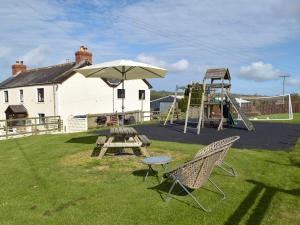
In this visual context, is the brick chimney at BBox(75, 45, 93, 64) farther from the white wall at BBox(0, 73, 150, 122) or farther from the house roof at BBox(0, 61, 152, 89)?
the white wall at BBox(0, 73, 150, 122)

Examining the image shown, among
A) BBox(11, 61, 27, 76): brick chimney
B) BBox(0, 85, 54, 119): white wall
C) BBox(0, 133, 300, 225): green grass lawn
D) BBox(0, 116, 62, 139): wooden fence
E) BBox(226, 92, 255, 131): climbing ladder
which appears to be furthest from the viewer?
BBox(11, 61, 27, 76): brick chimney

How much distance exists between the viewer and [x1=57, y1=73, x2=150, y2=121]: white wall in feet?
88.1

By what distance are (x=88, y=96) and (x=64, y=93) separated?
9.59ft

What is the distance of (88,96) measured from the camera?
95.7 feet

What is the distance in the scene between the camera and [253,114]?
31875mm

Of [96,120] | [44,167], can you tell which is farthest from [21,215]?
[96,120]

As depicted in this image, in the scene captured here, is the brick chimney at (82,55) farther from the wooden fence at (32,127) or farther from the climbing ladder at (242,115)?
the climbing ladder at (242,115)

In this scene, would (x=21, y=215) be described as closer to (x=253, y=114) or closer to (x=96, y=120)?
(x=96, y=120)

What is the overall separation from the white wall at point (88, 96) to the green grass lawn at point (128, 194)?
18.4m

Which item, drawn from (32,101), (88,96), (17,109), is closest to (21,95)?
(17,109)

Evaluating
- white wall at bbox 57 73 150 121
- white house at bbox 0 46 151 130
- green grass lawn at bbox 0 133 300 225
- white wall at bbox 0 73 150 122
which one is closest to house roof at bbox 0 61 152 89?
white house at bbox 0 46 151 130

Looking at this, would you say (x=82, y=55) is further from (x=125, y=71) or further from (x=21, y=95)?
(x=125, y=71)

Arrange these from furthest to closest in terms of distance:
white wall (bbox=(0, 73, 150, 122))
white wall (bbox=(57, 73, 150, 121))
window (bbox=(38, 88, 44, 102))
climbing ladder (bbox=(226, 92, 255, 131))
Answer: window (bbox=(38, 88, 44, 102))
white wall (bbox=(57, 73, 150, 121))
white wall (bbox=(0, 73, 150, 122))
climbing ladder (bbox=(226, 92, 255, 131))

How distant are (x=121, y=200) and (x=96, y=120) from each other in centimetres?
2152
